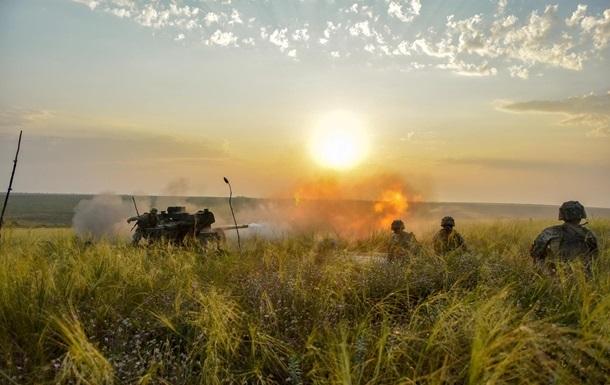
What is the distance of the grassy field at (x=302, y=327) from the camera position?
3.48m

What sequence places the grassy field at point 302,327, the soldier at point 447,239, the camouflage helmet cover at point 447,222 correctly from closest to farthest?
the grassy field at point 302,327, the soldier at point 447,239, the camouflage helmet cover at point 447,222

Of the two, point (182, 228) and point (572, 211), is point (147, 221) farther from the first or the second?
point (572, 211)

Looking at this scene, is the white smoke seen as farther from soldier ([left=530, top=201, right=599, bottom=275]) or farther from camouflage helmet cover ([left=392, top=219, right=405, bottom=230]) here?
soldier ([left=530, top=201, right=599, bottom=275])

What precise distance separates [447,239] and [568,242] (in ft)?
7.98

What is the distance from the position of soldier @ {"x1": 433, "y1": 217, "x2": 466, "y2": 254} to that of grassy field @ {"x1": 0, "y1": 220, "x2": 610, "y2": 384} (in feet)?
9.65

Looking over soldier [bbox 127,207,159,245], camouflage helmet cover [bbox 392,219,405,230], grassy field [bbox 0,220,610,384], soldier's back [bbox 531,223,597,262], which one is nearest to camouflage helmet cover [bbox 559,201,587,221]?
soldier's back [bbox 531,223,597,262]

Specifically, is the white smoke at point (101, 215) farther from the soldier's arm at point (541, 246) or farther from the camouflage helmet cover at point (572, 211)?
the camouflage helmet cover at point (572, 211)

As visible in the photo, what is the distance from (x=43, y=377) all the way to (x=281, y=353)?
168 cm

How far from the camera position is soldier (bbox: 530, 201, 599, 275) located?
7.64 metres

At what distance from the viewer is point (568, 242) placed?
25.3 feet

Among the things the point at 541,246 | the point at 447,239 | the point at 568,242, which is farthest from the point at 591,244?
the point at 447,239

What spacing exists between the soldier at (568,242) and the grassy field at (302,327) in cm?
130

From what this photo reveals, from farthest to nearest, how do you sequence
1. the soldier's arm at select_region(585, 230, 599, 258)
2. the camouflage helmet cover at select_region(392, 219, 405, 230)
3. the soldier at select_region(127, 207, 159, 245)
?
1. the soldier at select_region(127, 207, 159, 245)
2. the camouflage helmet cover at select_region(392, 219, 405, 230)
3. the soldier's arm at select_region(585, 230, 599, 258)

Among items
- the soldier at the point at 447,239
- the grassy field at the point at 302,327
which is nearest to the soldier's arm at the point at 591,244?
the grassy field at the point at 302,327
